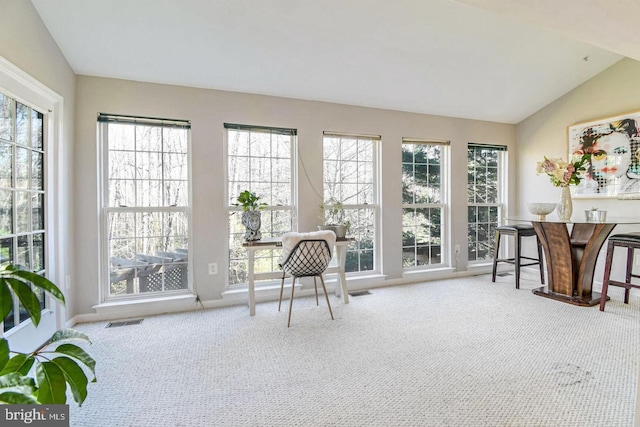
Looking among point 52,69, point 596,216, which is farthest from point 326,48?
point 596,216

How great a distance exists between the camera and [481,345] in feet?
7.16

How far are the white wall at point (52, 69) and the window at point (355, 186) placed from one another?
2.33 metres

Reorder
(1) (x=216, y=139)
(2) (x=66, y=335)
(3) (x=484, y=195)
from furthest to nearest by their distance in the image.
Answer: (3) (x=484, y=195), (1) (x=216, y=139), (2) (x=66, y=335)

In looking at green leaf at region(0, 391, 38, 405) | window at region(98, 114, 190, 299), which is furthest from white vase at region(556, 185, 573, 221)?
green leaf at region(0, 391, 38, 405)

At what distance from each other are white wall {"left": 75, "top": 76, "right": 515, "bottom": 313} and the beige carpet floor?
632mm

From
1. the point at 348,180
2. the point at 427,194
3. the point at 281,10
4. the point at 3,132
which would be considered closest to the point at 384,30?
the point at 281,10

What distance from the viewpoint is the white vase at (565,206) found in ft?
10.4

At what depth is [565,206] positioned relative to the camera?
320 cm

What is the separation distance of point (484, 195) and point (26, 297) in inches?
186

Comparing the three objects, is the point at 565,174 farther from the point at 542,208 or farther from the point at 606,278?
the point at 606,278

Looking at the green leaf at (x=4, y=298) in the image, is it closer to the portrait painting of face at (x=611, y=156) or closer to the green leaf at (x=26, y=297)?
the green leaf at (x=26, y=297)

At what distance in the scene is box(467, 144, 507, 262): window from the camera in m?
4.25

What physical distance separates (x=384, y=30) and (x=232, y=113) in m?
1.59
